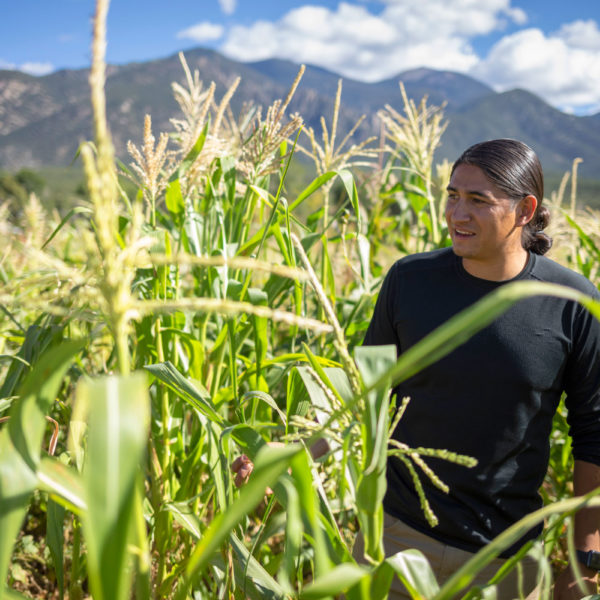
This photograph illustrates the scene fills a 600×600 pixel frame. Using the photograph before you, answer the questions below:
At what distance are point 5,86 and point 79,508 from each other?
9531 inches

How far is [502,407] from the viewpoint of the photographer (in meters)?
1.59

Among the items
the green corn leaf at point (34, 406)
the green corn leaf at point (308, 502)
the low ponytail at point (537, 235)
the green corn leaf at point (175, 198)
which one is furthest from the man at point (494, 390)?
the green corn leaf at point (34, 406)

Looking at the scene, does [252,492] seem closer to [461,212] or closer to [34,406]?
[34,406]

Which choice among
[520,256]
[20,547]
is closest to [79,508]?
[520,256]

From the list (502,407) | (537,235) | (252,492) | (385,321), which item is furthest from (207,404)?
(537,235)

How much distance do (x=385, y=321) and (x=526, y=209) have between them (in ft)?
1.96

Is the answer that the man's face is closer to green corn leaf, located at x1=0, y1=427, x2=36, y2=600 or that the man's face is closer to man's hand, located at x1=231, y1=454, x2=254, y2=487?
man's hand, located at x1=231, y1=454, x2=254, y2=487

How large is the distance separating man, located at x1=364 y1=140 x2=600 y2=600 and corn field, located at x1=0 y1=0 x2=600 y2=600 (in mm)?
158

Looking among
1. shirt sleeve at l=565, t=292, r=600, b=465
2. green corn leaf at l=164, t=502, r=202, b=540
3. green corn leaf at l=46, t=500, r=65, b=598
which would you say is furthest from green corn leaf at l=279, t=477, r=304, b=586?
shirt sleeve at l=565, t=292, r=600, b=465

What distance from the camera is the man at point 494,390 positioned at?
158cm

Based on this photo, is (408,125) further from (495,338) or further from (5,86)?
(5,86)

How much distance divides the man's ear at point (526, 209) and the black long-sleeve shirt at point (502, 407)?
0.61ft

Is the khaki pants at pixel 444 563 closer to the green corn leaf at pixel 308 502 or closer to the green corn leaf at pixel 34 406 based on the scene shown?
the green corn leaf at pixel 308 502

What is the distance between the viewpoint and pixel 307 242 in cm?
185
